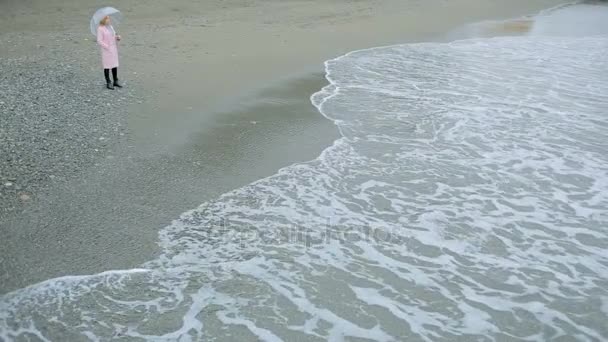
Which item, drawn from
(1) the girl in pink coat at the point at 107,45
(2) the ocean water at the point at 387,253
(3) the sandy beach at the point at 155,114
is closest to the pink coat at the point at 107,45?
(1) the girl in pink coat at the point at 107,45

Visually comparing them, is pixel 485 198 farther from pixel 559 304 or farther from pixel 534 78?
pixel 534 78

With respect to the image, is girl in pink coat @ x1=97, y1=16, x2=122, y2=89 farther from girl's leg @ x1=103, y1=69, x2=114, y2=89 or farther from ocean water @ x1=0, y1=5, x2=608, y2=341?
ocean water @ x1=0, y1=5, x2=608, y2=341

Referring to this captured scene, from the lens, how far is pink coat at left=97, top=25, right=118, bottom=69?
339 inches

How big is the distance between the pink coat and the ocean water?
3842mm

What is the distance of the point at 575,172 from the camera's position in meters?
6.86

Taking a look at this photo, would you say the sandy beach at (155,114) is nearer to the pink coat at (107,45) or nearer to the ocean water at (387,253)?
the ocean water at (387,253)

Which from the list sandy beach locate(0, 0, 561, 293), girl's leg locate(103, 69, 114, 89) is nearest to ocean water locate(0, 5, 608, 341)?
sandy beach locate(0, 0, 561, 293)

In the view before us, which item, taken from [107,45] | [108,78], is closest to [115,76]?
[108,78]

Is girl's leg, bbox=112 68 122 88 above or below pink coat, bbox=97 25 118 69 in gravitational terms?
below

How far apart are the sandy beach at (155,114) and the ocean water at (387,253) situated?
0.38 metres

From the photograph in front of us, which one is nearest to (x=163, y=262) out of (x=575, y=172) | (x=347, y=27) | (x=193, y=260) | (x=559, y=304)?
(x=193, y=260)

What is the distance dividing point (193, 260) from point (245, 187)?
1.53 meters

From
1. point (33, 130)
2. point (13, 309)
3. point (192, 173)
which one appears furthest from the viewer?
point (33, 130)

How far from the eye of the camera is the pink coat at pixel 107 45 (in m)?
8.62
